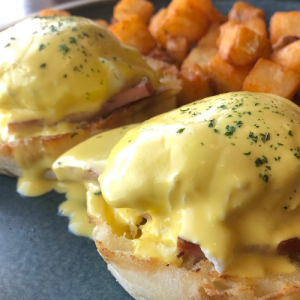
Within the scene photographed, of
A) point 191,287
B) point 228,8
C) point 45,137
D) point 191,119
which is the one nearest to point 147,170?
point 191,119

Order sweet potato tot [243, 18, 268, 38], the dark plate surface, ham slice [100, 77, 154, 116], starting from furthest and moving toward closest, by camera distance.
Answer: sweet potato tot [243, 18, 268, 38] → ham slice [100, 77, 154, 116] → the dark plate surface

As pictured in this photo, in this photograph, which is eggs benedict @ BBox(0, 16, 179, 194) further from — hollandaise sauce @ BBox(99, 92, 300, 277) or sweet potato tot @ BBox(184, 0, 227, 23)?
sweet potato tot @ BBox(184, 0, 227, 23)

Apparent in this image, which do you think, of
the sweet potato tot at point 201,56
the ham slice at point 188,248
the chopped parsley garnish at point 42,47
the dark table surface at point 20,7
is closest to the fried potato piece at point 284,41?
the sweet potato tot at point 201,56

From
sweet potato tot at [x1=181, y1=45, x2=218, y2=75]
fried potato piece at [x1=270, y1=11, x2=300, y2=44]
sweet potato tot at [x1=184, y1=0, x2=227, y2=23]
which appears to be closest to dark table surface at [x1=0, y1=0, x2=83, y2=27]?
sweet potato tot at [x1=184, y1=0, x2=227, y2=23]

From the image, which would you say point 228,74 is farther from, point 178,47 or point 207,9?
point 207,9

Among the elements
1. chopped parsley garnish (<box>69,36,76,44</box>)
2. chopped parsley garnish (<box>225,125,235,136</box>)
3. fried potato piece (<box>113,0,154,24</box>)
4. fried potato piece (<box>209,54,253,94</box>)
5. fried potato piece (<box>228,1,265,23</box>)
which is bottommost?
fried potato piece (<box>209,54,253,94</box>)

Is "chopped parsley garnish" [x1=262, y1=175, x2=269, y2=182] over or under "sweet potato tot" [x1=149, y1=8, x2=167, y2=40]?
under

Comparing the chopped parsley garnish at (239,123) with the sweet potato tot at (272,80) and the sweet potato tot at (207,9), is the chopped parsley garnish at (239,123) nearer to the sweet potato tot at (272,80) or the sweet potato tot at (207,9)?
the sweet potato tot at (272,80)
